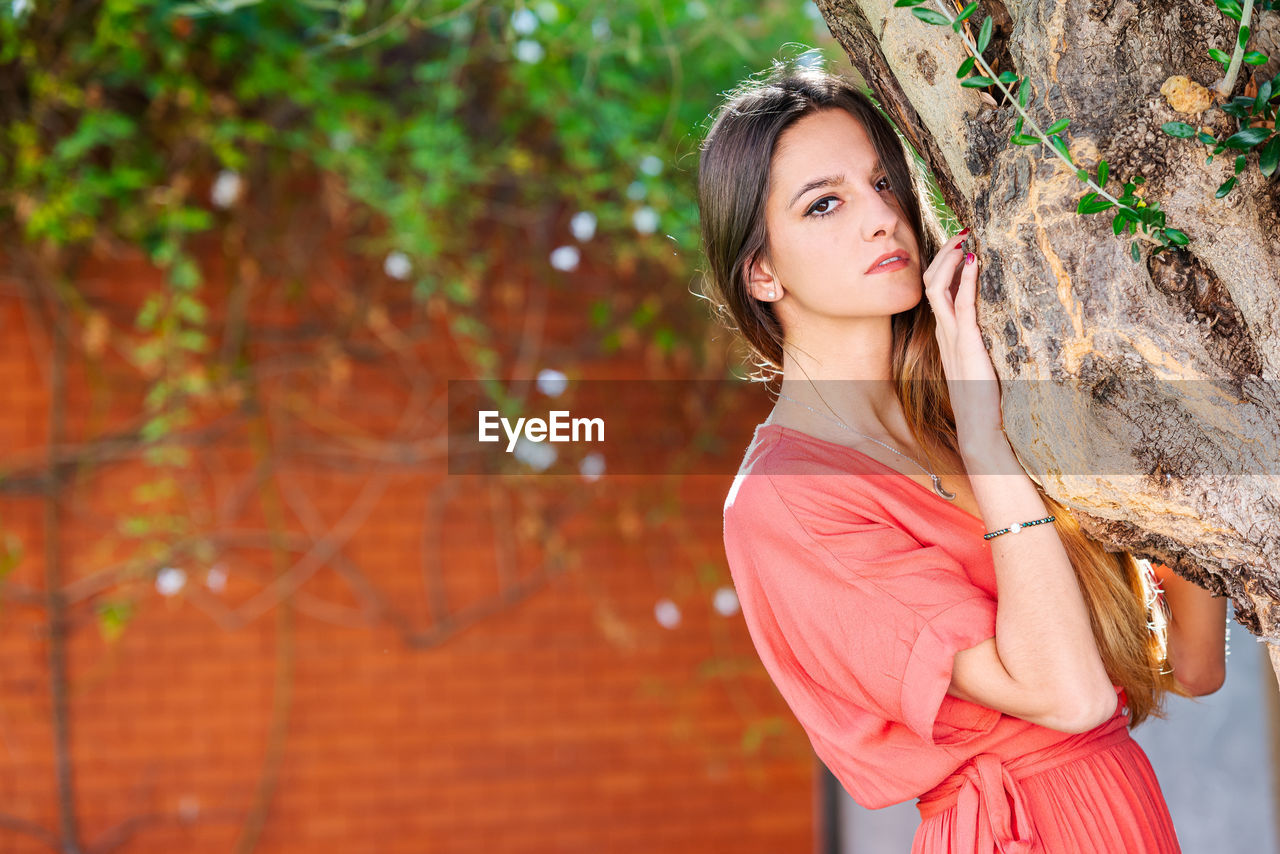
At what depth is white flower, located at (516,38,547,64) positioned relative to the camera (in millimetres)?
3121

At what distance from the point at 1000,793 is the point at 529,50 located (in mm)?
2506

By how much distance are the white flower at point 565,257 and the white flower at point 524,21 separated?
30.4 inches

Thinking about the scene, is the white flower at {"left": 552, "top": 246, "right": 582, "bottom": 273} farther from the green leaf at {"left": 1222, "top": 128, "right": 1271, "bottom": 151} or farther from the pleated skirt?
the green leaf at {"left": 1222, "top": 128, "right": 1271, "bottom": 151}

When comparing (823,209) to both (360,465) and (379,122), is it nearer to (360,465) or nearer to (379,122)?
(379,122)

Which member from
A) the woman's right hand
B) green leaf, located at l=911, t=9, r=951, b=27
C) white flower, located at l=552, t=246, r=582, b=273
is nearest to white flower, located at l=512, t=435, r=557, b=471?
white flower, located at l=552, t=246, r=582, b=273

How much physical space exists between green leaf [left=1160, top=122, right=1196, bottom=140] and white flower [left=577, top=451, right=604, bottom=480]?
10.1 ft

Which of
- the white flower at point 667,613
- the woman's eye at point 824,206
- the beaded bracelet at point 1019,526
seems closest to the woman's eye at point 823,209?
the woman's eye at point 824,206

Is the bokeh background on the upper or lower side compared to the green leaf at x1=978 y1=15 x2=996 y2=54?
lower

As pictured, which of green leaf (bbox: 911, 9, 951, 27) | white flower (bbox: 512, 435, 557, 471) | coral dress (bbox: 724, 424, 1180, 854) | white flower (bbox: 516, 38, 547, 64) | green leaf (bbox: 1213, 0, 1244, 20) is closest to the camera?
green leaf (bbox: 1213, 0, 1244, 20)

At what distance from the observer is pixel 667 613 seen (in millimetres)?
3947

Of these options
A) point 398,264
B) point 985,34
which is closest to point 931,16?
point 985,34

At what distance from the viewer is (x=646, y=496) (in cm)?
402

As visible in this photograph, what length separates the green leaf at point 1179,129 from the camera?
0.97 m

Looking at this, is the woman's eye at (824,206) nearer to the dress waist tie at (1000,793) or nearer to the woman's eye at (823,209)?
the woman's eye at (823,209)
